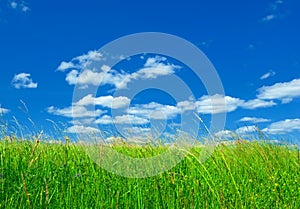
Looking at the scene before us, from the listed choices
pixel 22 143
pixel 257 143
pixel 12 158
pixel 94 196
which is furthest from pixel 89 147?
pixel 257 143

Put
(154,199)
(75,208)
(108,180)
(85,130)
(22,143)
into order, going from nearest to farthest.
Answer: (75,208), (154,199), (108,180), (22,143), (85,130)

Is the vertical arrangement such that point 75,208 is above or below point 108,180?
below

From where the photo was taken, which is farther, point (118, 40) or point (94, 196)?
point (118, 40)

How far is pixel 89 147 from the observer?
6.30 meters

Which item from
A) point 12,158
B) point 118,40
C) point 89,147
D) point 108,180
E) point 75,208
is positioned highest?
point 118,40

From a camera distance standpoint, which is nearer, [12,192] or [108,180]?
[12,192]

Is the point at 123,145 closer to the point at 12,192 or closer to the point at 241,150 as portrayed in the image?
the point at 241,150

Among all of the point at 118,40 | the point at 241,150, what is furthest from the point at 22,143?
the point at 241,150

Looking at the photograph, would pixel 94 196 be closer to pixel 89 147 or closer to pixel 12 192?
pixel 12 192

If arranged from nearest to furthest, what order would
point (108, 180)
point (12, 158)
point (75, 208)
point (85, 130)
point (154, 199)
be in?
1. point (75, 208)
2. point (154, 199)
3. point (108, 180)
4. point (12, 158)
5. point (85, 130)

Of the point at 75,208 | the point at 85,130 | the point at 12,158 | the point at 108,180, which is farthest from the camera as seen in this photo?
the point at 85,130

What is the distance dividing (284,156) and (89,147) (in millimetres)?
3181

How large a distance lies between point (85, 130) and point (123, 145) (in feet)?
2.43

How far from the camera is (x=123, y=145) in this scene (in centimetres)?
698
